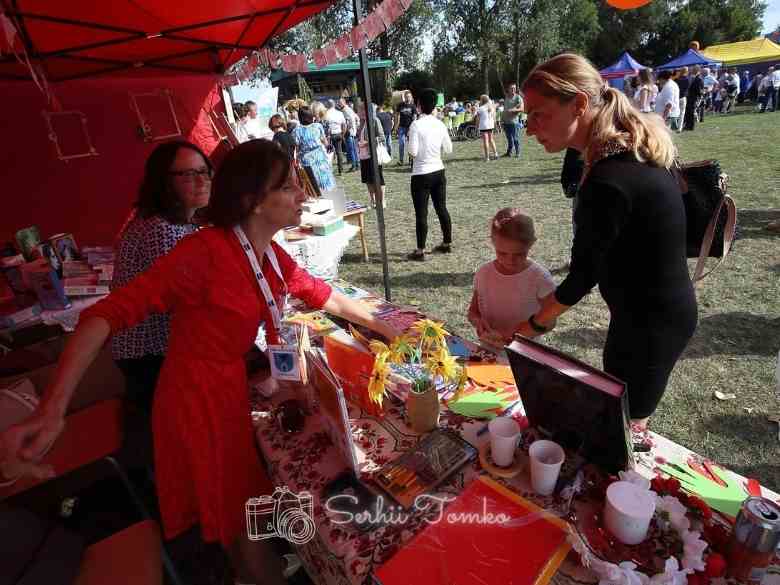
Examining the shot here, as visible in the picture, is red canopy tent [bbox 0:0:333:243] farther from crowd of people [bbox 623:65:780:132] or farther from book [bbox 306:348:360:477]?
crowd of people [bbox 623:65:780:132]

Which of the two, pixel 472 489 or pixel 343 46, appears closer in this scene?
pixel 472 489

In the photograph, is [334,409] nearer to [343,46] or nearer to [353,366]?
[353,366]

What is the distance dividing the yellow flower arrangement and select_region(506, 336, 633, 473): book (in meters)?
0.23

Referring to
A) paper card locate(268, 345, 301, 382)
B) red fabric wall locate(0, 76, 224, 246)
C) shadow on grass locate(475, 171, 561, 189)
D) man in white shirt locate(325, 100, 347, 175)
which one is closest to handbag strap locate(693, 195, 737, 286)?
paper card locate(268, 345, 301, 382)

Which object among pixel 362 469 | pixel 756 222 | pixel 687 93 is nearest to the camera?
pixel 362 469

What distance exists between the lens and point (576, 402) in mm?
1128

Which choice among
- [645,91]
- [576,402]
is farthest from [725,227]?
[645,91]

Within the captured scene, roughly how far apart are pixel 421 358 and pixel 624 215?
2.59 ft

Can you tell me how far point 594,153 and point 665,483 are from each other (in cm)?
97

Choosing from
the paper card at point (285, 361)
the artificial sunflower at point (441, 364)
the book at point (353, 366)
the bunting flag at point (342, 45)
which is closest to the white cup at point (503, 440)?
the artificial sunflower at point (441, 364)

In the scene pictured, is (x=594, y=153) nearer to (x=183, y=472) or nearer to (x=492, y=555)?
(x=492, y=555)

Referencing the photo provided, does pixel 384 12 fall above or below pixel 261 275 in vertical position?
above

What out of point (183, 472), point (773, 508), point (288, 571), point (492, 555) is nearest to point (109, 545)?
point (183, 472)

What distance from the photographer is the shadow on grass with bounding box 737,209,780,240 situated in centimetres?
504
